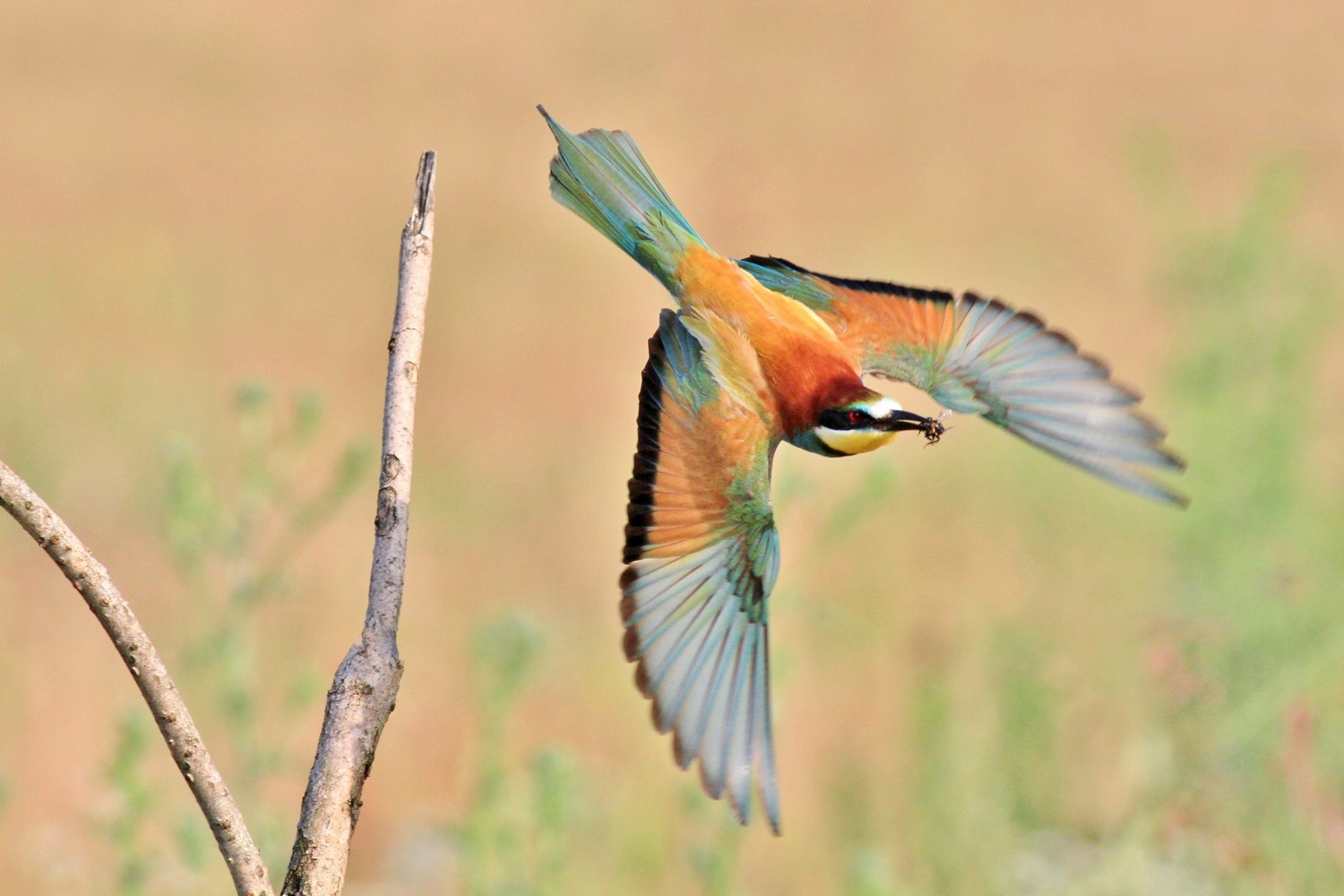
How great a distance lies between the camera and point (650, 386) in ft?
3.79

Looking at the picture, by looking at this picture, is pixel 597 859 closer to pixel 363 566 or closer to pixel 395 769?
pixel 395 769

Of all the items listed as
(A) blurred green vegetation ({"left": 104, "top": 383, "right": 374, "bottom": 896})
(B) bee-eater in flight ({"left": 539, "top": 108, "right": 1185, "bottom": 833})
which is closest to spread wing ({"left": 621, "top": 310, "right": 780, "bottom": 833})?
(B) bee-eater in flight ({"left": 539, "top": 108, "right": 1185, "bottom": 833})

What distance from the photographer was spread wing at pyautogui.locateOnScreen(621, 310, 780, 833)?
1.13 metres

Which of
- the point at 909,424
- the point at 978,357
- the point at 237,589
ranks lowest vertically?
the point at 909,424

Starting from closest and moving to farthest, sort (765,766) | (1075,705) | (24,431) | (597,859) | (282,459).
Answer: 1. (765,766)
2. (282,459)
3. (597,859)
4. (1075,705)
5. (24,431)

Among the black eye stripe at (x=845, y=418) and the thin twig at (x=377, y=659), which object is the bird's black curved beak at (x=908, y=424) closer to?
the black eye stripe at (x=845, y=418)

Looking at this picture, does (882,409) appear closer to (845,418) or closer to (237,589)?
(845,418)

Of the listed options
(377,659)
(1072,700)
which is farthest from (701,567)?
(1072,700)

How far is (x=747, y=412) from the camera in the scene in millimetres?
1270

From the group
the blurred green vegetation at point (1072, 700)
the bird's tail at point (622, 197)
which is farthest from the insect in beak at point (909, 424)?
the blurred green vegetation at point (1072, 700)

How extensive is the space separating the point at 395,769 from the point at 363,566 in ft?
1.88

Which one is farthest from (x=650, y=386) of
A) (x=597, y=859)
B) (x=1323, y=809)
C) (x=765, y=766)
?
(x=597, y=859)

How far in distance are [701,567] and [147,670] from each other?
0.68 metres

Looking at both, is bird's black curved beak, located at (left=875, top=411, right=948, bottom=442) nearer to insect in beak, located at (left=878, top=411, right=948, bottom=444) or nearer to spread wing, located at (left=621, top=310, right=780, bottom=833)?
insect in beak, located at (left=878, top=411, right=948, bottom=444)
